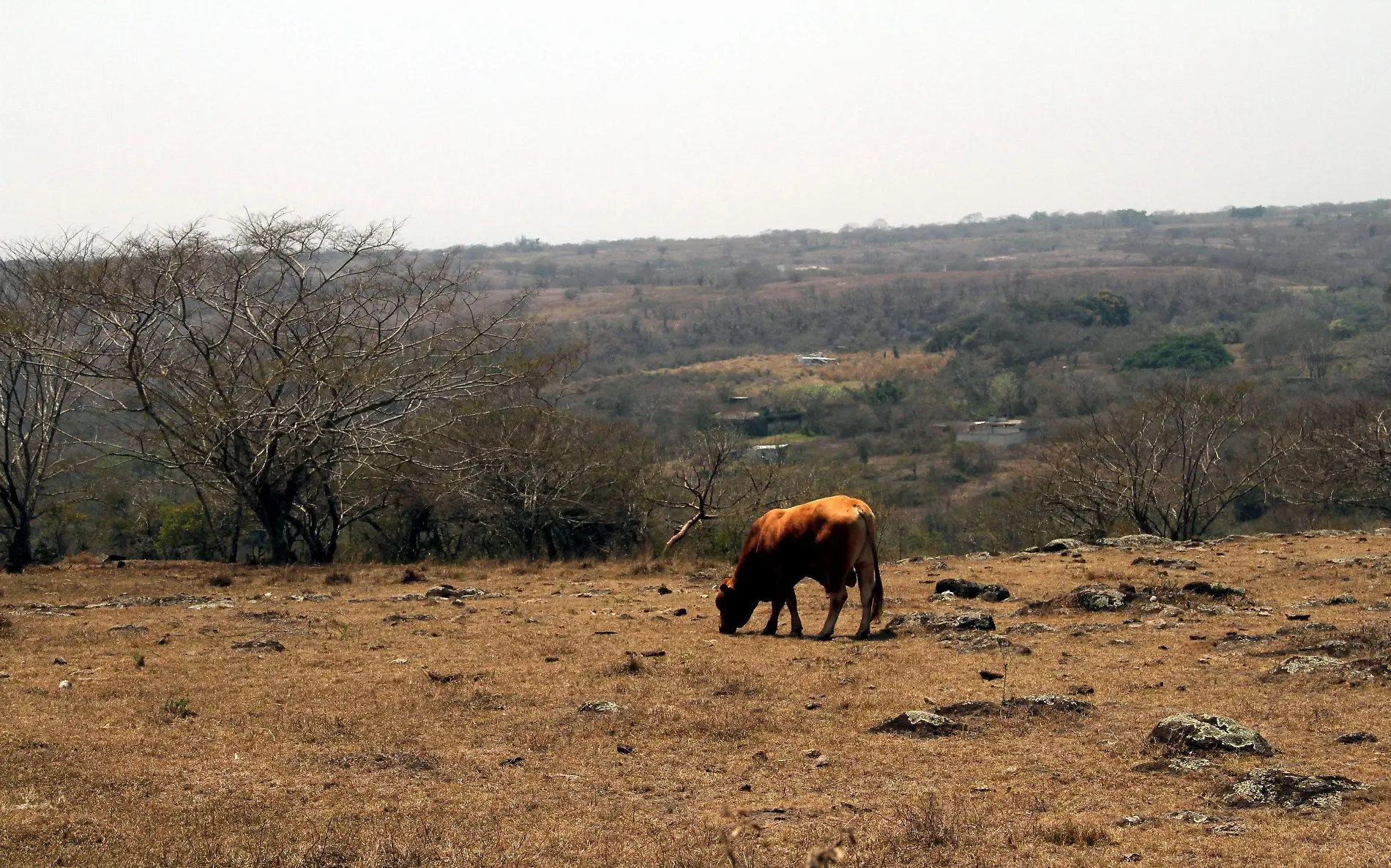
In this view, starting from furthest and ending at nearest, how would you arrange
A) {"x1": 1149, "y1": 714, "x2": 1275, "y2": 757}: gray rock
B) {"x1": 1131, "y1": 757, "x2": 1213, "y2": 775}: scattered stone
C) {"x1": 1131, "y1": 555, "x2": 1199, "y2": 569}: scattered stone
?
{"x1": 1131, "y1": 555, "x2": 1199, "y2": 569}: scattered stone < {"x1": 1149, "y1": 714, "x2": 1275, "y2": 757}: gray rock < {"x1": 1131, "y1": 757, "x2": 1213, "y2": 775}: scattered stone

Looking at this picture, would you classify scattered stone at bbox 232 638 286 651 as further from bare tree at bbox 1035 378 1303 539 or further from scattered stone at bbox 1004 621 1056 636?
bare tree at bbox 1035 378 1303 539

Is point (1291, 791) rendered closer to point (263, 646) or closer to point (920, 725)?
point (920, 725)

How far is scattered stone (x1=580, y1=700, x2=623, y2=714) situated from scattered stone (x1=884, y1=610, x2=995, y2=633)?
476 centimetres

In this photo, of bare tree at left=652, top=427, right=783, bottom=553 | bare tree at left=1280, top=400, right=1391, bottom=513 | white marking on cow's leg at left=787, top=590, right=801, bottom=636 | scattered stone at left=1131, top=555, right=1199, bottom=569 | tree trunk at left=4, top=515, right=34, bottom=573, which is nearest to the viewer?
white marking on cow's leg at left=787, top=590, right=801, bottom=636

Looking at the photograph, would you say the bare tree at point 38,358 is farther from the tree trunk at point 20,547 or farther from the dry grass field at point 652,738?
the dry grass field at point 652,738

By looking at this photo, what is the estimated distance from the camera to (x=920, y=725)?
9.95m

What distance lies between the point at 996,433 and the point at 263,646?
64.9 meters

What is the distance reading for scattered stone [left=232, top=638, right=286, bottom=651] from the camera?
13836 mm

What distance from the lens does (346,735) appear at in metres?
10.1

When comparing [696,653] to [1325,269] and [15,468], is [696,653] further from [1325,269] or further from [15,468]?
[1325,269]

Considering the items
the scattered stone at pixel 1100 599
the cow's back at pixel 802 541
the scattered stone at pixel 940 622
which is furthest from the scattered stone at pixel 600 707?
the scattered stone at pixel 1100 599

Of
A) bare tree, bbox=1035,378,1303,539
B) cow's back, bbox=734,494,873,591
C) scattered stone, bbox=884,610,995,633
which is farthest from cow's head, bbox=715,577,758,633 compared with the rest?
bare tree, bbox=1035,378,1303,539

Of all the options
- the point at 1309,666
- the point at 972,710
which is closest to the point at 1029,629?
the point at 1309,666

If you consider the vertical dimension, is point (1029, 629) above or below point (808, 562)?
below
